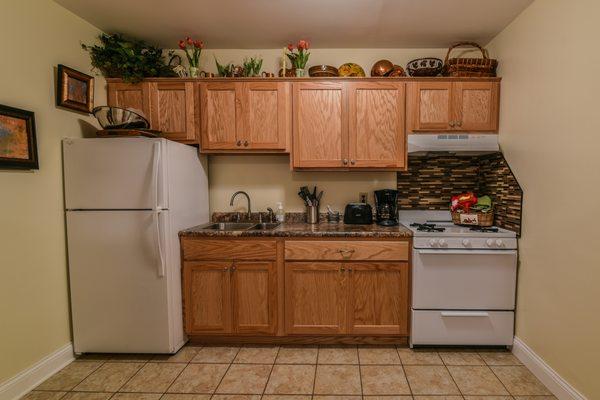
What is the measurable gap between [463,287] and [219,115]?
2331 millimetres

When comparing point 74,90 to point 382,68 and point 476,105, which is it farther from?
point 476,105

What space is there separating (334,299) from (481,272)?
1090mm

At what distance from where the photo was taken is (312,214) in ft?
8.59

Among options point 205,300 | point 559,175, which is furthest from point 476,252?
point 205,300

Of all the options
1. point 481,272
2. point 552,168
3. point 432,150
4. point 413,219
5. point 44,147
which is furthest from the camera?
point 413,219

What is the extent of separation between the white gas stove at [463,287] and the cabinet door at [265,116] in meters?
1.35

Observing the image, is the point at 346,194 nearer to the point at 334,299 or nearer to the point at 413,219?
the point at 413,219

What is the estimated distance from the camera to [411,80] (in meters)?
2.35

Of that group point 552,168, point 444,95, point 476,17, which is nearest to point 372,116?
point 444,95

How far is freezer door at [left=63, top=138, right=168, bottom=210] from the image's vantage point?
195cm

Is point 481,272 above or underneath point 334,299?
above

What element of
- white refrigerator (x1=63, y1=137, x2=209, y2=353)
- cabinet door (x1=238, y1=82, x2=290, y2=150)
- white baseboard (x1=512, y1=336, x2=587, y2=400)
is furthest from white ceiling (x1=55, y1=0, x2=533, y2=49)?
white baseboard (x1=512, y1=336, x2=587, y2=400)

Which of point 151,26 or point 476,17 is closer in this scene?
point 476,17

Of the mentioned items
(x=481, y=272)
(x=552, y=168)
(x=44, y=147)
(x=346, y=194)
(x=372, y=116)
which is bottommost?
(x=481, y=272)
